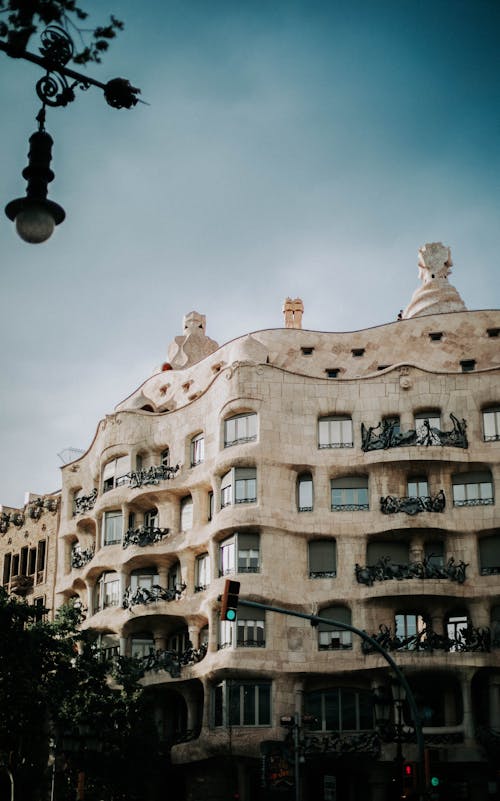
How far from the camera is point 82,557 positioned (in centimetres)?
5341

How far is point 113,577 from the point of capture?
50844mm

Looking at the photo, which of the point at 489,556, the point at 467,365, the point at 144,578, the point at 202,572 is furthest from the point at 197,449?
the point at 489,556

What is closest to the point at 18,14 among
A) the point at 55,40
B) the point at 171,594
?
the point at 55,40

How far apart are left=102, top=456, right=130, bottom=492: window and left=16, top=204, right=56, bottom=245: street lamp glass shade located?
41882 mm

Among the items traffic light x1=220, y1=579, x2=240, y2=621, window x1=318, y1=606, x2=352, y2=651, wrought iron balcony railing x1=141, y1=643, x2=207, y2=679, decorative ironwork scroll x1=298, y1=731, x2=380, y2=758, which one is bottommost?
decorative ironwork scroll x1=298, y1=731, x2=380, y2=758

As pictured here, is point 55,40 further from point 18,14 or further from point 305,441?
point 305,441

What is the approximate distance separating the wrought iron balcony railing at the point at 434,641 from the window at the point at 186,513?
9.75m

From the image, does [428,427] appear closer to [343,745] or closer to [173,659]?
[343,745]

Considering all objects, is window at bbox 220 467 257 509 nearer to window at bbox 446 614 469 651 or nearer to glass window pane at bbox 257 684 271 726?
glass window pane at bbox 257 684 271 726

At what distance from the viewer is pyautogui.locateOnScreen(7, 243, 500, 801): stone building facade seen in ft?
141

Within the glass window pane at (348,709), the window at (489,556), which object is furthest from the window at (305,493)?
the glass window pane at (348,709)

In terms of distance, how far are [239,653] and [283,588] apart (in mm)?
3134

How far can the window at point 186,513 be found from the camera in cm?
4947

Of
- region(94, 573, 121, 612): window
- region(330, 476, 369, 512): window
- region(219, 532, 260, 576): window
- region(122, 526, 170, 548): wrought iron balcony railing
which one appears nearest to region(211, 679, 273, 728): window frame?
region(219, 532, 260, 576): window
